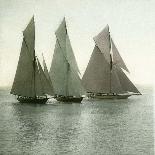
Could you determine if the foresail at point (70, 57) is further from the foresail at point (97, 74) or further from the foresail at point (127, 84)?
the foresail at point (127, 84)

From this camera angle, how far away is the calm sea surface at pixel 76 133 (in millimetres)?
6914

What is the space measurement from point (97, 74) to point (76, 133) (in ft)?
27.5

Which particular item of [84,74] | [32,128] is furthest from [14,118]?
[84,74]

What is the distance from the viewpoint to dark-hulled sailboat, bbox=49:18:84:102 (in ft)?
46.6

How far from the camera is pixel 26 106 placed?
14117 mm

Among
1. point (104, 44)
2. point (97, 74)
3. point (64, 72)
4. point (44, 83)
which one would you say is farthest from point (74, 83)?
point (104, 44)

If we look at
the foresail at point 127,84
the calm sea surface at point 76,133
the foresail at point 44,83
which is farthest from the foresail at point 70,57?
the foresail at point 127,84

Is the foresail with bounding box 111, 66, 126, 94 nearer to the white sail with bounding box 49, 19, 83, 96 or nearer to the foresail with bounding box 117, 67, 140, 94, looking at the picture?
the foresail with bounding box 117, 67, 140, 94

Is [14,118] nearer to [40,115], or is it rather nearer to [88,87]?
[40,115]

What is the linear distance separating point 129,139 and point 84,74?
897 cm

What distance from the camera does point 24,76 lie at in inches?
522

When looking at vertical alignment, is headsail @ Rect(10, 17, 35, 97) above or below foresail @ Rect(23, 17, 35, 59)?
below

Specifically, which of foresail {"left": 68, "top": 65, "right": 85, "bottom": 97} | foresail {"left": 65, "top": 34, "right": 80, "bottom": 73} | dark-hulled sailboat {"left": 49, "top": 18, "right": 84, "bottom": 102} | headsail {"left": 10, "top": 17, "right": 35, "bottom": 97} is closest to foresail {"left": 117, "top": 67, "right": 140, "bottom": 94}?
dark-hulled sailboat {"left": 49, "top": 18, "right": 84, "bottom": 102}

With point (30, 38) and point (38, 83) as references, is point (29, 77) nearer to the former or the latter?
point (38, 83)
